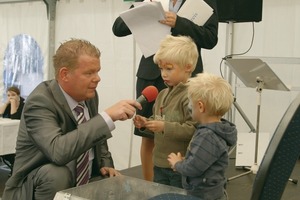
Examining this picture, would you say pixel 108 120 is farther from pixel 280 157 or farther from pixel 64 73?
pixel 280 157

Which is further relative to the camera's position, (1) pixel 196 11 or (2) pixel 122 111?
(1) pixel 196 11

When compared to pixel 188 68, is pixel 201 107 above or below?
below

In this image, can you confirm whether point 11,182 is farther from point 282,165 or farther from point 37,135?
point 282,165

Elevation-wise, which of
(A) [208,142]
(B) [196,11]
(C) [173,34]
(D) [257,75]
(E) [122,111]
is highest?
(B) [196,11]

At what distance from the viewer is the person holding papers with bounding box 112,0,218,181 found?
6.89 ft

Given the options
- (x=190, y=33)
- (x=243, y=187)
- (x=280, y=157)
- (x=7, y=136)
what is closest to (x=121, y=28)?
(x=190, y=33)

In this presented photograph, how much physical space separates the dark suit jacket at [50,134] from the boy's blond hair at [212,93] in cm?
39

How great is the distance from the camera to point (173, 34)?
219 centimetres

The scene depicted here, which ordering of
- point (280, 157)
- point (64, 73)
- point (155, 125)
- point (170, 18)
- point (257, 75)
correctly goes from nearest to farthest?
point (280, 157), point (64, 73), point (155, 125), point (170, 18), point (257, 75)

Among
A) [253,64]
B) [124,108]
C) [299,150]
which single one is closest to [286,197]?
[253,64]

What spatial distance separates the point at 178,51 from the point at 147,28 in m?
0.36

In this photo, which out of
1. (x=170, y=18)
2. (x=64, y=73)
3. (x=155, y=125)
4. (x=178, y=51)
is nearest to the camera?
(x=64, y=73)

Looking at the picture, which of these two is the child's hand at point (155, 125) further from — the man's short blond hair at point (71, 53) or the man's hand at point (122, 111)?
the man's short blond hair at point (71, 53)

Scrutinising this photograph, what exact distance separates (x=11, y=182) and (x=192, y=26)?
113 centimetres
